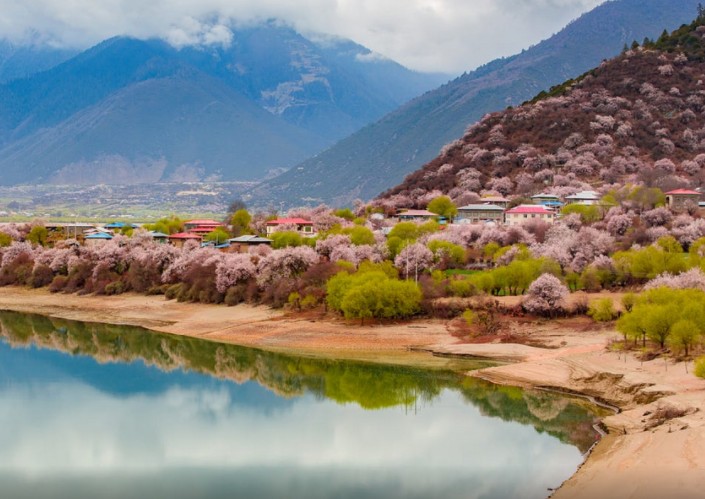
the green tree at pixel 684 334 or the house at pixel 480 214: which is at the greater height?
the house at pixel 480 214

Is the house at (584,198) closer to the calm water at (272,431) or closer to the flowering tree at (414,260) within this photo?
the flowering tree at (414,260)

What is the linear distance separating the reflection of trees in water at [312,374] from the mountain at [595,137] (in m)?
46.9

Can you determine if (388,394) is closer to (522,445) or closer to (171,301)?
(522,445)

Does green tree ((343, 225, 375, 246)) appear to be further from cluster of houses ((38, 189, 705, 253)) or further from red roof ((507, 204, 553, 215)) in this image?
red roof ((507, 204, 553, 215))

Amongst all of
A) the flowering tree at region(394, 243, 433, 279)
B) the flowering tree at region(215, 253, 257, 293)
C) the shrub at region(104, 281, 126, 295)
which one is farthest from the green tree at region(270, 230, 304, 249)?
the flowering tree at region(394, 243, 433, 279)

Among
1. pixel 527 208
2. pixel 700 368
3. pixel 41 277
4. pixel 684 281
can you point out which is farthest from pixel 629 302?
pixel 41 277

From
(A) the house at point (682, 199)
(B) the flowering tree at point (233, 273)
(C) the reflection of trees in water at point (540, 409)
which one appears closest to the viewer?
(C) the reflection of trees in water at point (540, 409)

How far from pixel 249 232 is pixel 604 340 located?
178 feet

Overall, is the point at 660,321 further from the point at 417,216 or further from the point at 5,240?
the point at 5,240

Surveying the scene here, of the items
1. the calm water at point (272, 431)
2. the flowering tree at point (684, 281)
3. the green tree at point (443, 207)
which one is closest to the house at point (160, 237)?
the green tree at point (443, 207)

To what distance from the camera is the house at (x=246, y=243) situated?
8125 centimetres

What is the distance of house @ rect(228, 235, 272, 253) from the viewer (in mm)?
81250

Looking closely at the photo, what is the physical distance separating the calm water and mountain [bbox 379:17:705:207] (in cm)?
5435

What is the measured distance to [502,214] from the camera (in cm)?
8731
